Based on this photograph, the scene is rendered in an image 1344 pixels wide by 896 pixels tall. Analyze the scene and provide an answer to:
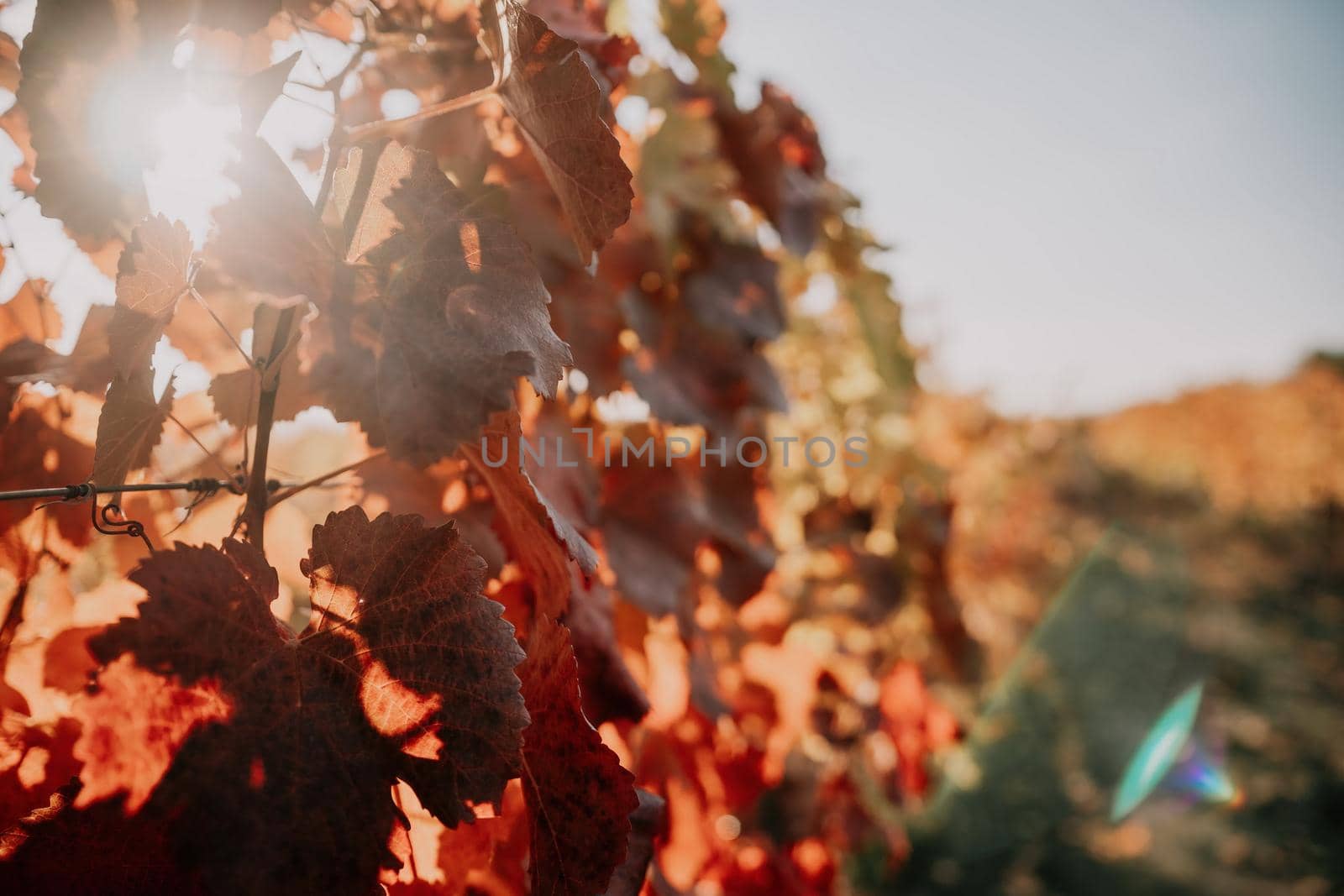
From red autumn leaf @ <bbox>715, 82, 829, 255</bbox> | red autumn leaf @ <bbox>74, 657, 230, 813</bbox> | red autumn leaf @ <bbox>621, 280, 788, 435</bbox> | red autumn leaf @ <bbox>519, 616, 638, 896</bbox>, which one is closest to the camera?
red autumn leaf @ <bbox>74, 657, 230, 813</bbox>

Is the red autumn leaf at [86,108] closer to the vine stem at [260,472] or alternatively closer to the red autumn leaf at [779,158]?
the vine stem at [260,472]

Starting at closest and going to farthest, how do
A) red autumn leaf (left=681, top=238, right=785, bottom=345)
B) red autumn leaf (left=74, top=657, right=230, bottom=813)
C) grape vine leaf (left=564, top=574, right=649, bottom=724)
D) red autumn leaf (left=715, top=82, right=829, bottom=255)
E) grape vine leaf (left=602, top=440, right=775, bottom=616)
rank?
red autumn leaf (left=74, top=657, right=230, bottom=813) < grape vine leaf (left=564, top=574, right=649, bottom=724) < grape vine leaf (left=602, top=440, right=775, bottom=616) < red autumn leaf (left=681, top=238, right=785, bottom=345) < red autumn leaf (left=715, top=82, right=829, bottom=255)

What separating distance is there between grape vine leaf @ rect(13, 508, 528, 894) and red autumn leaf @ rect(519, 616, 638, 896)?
0.41 ft

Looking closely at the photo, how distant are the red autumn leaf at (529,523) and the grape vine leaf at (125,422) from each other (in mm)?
250

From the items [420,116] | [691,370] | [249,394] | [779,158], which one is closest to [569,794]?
[249,394]

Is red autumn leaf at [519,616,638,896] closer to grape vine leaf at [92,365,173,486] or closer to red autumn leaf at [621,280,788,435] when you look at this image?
grape vine leaf at [92,365,173,486]

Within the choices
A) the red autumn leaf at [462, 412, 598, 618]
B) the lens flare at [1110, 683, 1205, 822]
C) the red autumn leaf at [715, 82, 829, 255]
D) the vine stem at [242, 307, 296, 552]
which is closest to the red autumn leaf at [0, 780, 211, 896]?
the vine stem at [242, 307, 296, 552]

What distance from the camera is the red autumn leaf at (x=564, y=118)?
0.61 metres

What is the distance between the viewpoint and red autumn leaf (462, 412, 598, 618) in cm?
63

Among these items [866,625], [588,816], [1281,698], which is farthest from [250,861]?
[1281,698]

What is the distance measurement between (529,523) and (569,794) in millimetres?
219

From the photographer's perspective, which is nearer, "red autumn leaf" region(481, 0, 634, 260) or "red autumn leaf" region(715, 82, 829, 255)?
"red autumn leaf" region(481, 0, 634, 260)

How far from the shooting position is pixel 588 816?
0.61 metres

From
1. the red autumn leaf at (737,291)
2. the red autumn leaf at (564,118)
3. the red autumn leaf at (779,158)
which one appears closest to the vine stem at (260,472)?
the red autumn leaf at (564,118)
